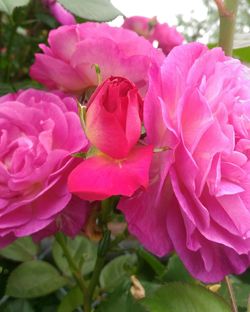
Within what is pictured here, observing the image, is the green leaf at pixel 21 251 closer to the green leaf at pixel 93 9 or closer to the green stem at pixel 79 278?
the green stem at pixel 79 278

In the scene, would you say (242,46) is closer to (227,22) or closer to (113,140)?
(227,22)

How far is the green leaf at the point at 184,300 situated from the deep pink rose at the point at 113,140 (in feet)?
0.36

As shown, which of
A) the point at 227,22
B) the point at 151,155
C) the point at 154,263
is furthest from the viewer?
the point at 154,263

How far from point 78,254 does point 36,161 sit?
0.28 metres

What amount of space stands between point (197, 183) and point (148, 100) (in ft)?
0.19

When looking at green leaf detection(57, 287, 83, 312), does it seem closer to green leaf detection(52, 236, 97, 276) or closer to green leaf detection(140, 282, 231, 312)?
green leaf detection(52, 236, 97, 276)

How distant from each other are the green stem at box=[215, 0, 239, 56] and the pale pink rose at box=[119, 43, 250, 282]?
9 centimetres

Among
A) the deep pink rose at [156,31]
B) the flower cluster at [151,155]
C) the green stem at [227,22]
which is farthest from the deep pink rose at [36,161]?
the deep pink rose at [156,31]

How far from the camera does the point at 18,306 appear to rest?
1.82 feet

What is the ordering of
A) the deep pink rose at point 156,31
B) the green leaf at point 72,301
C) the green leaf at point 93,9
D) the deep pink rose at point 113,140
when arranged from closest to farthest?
the deep pink rose at point 113,140, the green leaf at point 93,9, the green leaf at point 72,301, the deep pink rose at point 156,31

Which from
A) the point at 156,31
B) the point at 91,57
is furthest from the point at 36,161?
the point at 156,31

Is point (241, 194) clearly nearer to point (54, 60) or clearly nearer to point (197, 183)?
point (197, 183)

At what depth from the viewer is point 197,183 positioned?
0.32m

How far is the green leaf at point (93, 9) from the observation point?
0.41m
